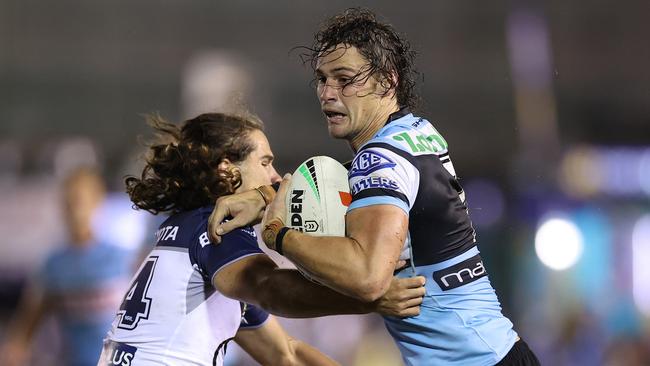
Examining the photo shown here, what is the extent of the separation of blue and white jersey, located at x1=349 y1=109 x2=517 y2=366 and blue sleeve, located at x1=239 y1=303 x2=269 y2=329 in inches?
46.7

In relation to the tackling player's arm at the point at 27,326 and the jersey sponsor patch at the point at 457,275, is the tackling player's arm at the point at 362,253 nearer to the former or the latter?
the jersey sponsor patch at the point at 457,275

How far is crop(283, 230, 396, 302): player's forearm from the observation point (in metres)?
3.84

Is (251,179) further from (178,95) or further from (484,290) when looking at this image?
(178,95)

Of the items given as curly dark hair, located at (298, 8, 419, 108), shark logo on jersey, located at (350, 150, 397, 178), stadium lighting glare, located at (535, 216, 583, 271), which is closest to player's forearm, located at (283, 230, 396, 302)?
shark logo on jersey, located at (350, 150, 397, 178)

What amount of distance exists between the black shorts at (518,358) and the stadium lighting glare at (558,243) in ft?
41.1

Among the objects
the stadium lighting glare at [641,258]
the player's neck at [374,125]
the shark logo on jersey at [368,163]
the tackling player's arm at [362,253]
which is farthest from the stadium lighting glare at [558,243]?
the tackling player's arm at [362,253]

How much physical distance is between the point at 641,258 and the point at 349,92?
45.3 feet

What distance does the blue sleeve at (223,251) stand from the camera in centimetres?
462

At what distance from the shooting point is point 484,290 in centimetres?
432

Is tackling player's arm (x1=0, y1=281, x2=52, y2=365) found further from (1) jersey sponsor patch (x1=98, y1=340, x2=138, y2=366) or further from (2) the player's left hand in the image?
(2) the player's left hand

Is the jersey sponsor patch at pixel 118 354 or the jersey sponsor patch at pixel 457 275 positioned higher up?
the jersey sponsor patch at pixel 457 275

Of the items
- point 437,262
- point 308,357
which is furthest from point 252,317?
point 437,262

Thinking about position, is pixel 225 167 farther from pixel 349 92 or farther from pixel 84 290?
pixel 84 290

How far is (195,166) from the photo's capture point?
503cm
